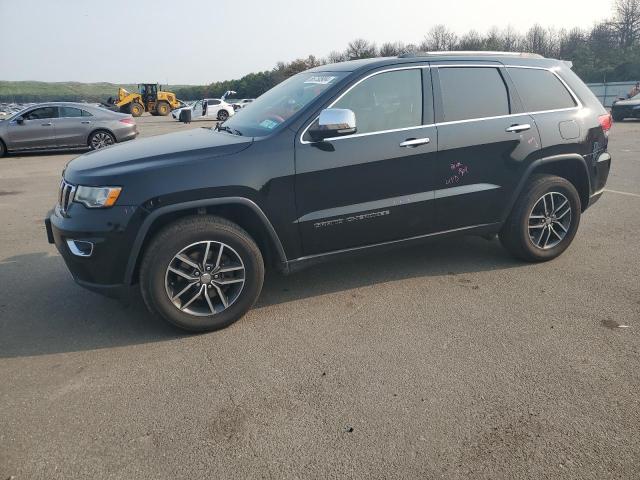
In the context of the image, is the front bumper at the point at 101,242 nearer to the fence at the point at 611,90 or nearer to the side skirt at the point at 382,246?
the side skirt at the point at 382,246

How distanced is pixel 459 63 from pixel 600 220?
10.7ft

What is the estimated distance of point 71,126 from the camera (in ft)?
44.4

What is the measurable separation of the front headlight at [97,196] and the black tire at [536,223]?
332cm

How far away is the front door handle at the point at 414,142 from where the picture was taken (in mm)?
3871

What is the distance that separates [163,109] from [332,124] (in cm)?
4067

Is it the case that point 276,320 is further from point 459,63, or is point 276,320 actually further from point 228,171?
point 459,63

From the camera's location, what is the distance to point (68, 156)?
13.8 metres

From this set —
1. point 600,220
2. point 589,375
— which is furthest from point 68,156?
point 589,375

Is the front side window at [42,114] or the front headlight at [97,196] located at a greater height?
the front side window at [42,114]

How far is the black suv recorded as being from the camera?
3.31 meters

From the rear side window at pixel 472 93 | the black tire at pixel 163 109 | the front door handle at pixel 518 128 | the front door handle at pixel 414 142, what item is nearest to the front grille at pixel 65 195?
the front door handle at pixel 414 142

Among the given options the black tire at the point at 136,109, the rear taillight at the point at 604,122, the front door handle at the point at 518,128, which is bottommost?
the front door handle at the point at 518,128

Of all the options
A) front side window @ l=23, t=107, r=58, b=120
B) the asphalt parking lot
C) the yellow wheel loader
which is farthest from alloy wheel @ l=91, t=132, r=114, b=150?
the yellow wheel loader

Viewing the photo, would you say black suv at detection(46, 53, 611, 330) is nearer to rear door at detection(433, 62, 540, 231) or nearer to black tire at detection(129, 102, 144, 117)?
rear door at detection(433, 62, 540, 231)
